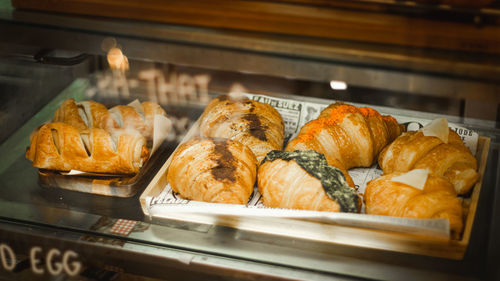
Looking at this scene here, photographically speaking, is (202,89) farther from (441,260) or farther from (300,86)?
(441,260)

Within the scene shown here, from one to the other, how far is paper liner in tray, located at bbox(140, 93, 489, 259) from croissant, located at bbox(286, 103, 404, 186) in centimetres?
17

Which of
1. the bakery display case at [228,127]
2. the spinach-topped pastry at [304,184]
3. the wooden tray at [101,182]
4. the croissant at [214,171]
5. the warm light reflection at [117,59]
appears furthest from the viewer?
the wooden tray at [101,182]

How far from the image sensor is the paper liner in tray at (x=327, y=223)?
4.85 feet

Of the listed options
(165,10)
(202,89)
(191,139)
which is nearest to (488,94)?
(165,10)

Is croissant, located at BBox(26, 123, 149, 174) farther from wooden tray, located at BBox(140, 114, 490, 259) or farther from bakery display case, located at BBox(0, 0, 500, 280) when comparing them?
wooden tray, located at BBox(140, 114, 490, 259)

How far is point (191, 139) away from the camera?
2.01m

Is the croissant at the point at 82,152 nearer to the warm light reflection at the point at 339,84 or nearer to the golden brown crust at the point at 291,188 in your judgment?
the golden brown crust at the point at 291,188

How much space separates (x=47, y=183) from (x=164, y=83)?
2.45 feet

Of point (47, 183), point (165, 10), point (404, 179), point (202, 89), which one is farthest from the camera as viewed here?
point (202, 89)

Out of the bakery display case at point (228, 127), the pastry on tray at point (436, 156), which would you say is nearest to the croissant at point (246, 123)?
the bakery display case at point (228, 127)

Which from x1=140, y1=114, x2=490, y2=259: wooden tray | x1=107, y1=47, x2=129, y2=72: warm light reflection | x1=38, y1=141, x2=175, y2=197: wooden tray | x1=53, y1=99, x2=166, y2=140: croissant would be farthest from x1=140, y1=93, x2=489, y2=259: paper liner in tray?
x1=107, y1=47, x2=129, y2=72: warm light reflection

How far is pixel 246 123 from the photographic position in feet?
6.87

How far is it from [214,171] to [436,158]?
0.91 metres

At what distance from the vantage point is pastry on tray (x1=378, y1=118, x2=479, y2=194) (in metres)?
1.74
